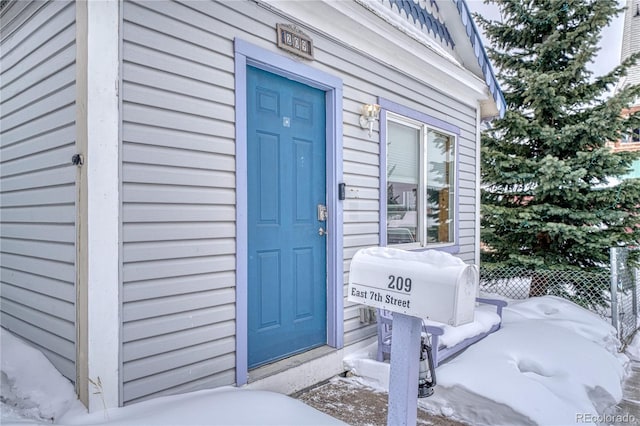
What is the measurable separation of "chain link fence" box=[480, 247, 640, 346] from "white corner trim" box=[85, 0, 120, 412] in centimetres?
442

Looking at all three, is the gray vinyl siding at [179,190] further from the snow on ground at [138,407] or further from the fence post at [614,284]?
the fence post at [614,284]

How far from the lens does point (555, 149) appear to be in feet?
20.3

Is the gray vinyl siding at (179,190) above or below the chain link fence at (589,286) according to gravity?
above

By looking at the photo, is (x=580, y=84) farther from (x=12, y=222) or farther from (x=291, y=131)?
(x=12, y=222)

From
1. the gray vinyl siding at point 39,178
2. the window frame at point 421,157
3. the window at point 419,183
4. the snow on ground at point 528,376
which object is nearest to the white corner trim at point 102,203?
the gray vinyl siding at point 39,178

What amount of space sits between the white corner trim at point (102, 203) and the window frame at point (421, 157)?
227 centimetres

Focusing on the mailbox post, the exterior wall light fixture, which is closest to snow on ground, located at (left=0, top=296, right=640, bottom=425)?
the mailbox post

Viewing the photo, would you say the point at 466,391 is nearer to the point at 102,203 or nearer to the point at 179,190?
the point at 179,190

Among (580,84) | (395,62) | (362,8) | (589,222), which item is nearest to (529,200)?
(589,222)

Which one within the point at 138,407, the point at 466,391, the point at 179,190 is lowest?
the point at 466,391

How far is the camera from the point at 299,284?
9.62 ft

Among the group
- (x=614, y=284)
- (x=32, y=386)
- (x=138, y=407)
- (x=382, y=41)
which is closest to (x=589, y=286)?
(x=614, y=284)

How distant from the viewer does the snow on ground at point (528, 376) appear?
2.22 meters

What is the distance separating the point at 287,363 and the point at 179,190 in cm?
138
